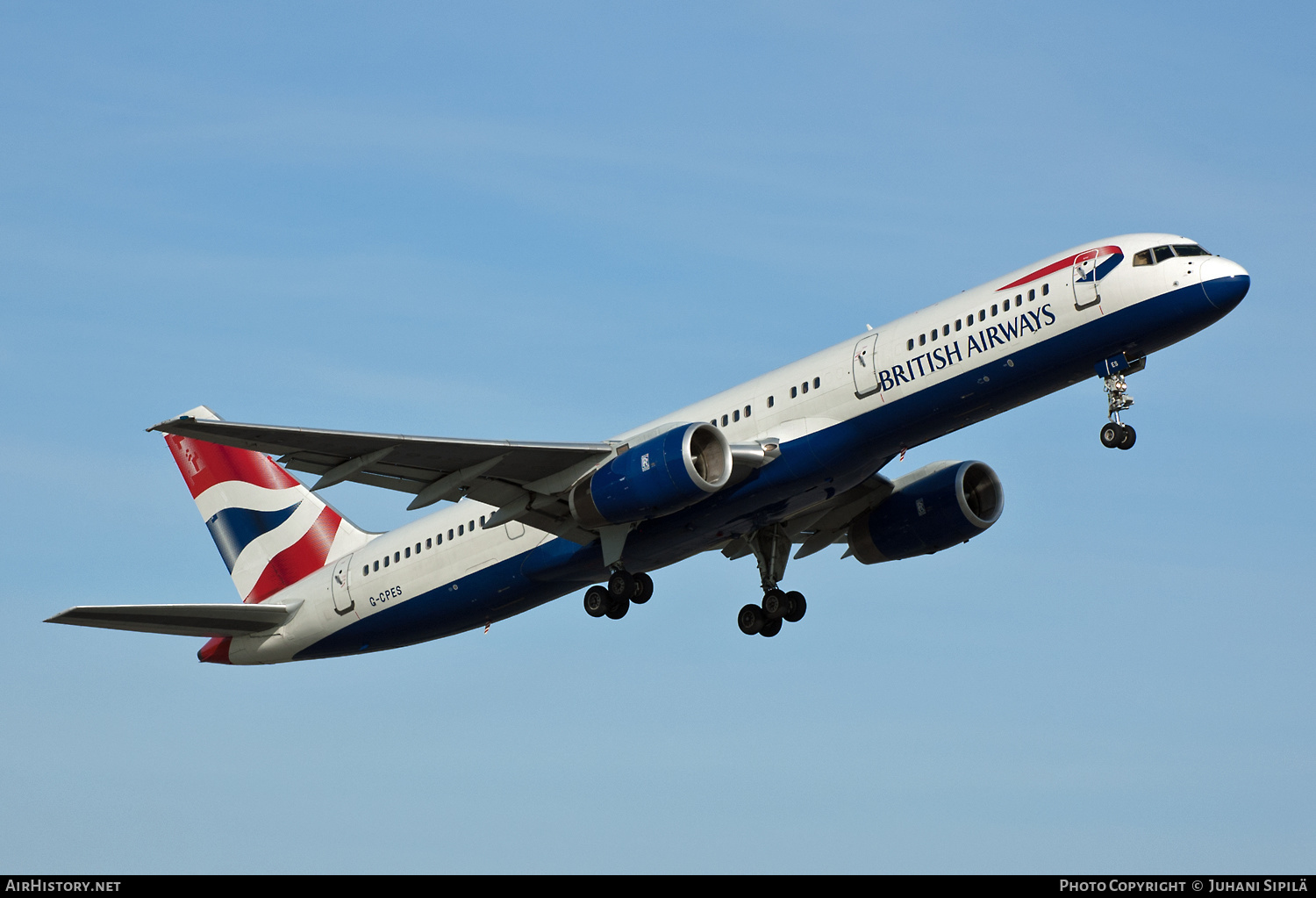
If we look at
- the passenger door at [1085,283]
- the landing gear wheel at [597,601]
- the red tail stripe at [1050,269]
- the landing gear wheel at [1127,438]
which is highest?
the red tail stripe at [1050,269]

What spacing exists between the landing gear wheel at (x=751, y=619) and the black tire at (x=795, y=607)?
1.83 feet

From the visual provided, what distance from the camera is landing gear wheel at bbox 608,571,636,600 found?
36.2 m

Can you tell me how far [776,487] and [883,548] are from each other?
703 cm

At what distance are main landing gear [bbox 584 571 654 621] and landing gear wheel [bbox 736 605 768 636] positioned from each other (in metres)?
3.48

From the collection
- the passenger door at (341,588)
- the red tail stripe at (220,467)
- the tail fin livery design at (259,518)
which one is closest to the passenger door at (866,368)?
the passenger door at (341,588)

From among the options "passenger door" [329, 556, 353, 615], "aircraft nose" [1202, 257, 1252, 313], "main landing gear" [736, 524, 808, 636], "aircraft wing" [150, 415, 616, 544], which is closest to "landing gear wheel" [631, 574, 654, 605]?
"aircraft wing" [150, 415, 616, 544]

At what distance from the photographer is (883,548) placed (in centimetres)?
3988

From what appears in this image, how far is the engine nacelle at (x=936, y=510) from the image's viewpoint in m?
38.9

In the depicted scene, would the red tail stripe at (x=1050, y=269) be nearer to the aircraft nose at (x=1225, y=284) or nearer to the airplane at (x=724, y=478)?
the airplane at (x=724, y=478)

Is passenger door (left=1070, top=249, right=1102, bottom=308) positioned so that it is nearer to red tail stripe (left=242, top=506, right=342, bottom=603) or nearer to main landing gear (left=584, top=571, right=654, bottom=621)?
main landing gear (left=584, top=571, right=654, bottom=621)

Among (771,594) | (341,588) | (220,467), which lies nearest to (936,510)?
(771,594)
